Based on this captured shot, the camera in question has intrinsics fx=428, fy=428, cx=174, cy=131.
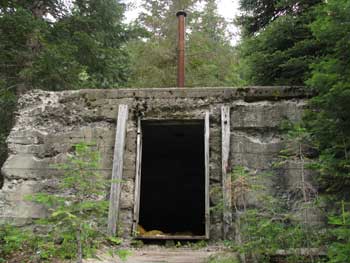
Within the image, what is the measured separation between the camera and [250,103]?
22.3 feet

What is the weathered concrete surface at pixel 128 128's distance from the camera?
6512mm

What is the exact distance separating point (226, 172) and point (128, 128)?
1.72m

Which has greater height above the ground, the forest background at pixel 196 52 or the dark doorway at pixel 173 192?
the forest background at pixel 196 52

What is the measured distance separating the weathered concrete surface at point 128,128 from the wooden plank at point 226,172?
0.11 metres

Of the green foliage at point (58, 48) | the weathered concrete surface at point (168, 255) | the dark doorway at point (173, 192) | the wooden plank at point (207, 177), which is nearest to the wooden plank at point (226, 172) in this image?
the wooden plank at point (207, 177)

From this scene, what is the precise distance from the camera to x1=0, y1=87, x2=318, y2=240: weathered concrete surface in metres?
6.51

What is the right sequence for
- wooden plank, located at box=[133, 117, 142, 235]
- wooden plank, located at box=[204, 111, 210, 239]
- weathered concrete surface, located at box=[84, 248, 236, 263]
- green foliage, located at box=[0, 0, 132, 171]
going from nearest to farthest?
weathered concrete surface, located at box=[84, 248, 236, 263] → wooden plank, located at box=[204, 111, 210, 239] → wooden plank, located at box=[133, 117, 142, 235] → green foliage, located at box=[0, 0, 132, 171]

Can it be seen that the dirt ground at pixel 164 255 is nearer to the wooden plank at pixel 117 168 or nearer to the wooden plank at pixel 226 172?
the wooden plank at pixel 226 172

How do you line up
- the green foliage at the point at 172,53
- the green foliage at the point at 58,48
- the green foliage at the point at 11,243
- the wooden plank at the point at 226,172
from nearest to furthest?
1. the green foliage at the point at 11,243
2. the wooden plank at the point at 226,172
3. the green foliage at the point at 58,48
4. the green foliage at the point at 172,53

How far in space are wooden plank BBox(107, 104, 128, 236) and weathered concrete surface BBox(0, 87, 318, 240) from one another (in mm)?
145

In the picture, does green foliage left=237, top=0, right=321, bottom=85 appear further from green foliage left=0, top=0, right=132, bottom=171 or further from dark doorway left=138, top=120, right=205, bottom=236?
green foliage left=0, top=0, right=132, bottom=171

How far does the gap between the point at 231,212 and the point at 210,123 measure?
1.46 metres

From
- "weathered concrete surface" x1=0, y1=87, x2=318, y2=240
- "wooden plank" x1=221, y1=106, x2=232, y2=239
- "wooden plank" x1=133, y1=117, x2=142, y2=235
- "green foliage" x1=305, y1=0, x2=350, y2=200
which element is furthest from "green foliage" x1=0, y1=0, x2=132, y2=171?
"green foliage" x1=305, y1=0, x2=350, y2=200

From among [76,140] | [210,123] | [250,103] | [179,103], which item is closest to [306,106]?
[250,103]
